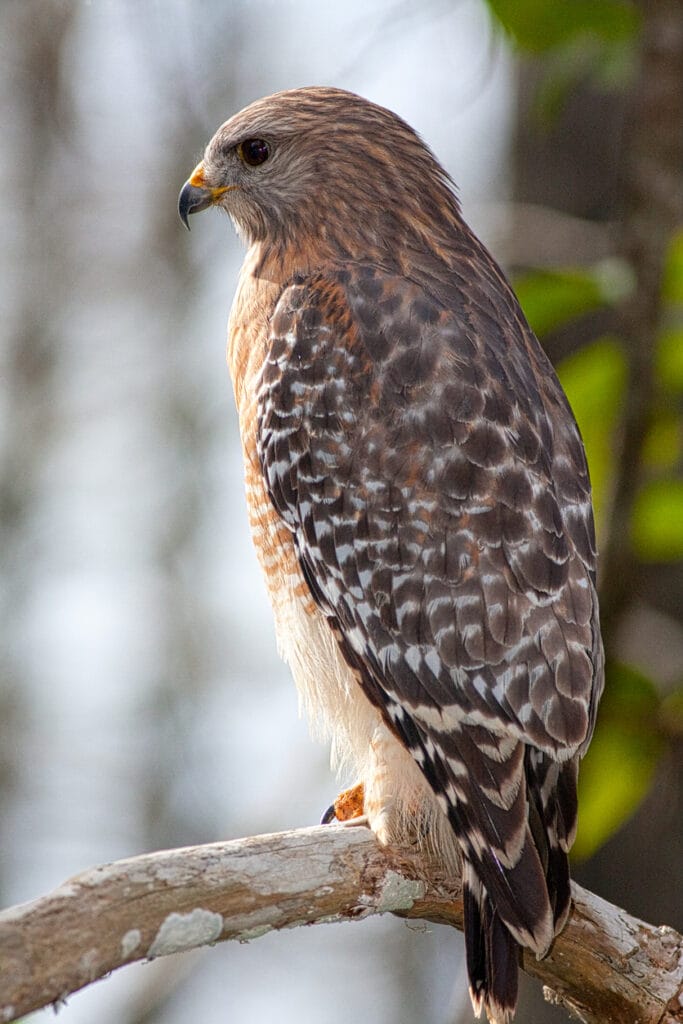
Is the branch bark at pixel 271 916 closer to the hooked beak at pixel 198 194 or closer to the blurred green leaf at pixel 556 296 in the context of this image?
the blurred green leaf at pixel 556 296

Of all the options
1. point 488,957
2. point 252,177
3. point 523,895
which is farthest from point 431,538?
point 252,177

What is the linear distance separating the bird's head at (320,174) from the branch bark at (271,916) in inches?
73.9

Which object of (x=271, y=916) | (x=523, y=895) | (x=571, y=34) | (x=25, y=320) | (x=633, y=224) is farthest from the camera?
(x=25, y=320)

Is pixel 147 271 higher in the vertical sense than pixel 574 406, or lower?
higher

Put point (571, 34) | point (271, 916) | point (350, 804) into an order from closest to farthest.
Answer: point (271, 916) → point (350, 804) → point (571, 34)

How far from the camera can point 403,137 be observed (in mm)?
4461

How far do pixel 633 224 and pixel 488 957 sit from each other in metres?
2.24

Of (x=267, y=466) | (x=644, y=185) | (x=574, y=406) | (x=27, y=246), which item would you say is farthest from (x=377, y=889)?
(x=27, y=246)

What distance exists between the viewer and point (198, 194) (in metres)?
4.48

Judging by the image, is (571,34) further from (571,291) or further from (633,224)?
(571,291)

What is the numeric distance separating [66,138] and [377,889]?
7366 millimetres

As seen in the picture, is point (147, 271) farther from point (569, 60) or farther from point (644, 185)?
point (644, 185)

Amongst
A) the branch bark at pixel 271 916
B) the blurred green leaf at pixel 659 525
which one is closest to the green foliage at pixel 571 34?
the blurred green leaf at pixel 659 525

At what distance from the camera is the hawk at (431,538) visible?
3.36 m
